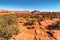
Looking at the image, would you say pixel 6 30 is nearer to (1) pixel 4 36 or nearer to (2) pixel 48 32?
(1) pixel 4 36

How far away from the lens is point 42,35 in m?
16.1

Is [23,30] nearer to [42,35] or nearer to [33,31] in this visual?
[33,31]

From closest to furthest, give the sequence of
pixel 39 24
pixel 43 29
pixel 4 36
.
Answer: pixel 4 36, pixel 43 29, pixel 39 24

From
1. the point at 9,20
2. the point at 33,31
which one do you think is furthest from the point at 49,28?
the point at 9,20

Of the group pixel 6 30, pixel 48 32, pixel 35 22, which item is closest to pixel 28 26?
pixel 35 22

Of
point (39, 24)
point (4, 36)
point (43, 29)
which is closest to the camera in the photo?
point (4, 36)

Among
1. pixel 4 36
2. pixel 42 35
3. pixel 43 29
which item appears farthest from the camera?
pixel 43 29

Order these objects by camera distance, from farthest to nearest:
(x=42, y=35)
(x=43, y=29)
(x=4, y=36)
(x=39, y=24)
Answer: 1. (x=39, y=24)
2. (x=43, y=29)
3. (x=42, y=35)
4. (x=4, y=36)

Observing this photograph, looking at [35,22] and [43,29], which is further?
[35,22]

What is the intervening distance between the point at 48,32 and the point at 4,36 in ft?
14.5

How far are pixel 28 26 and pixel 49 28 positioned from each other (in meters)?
2.23

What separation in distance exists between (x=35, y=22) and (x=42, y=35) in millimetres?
3704

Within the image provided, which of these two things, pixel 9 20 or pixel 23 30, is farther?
pixel 9 20

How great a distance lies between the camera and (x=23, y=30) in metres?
17.1
